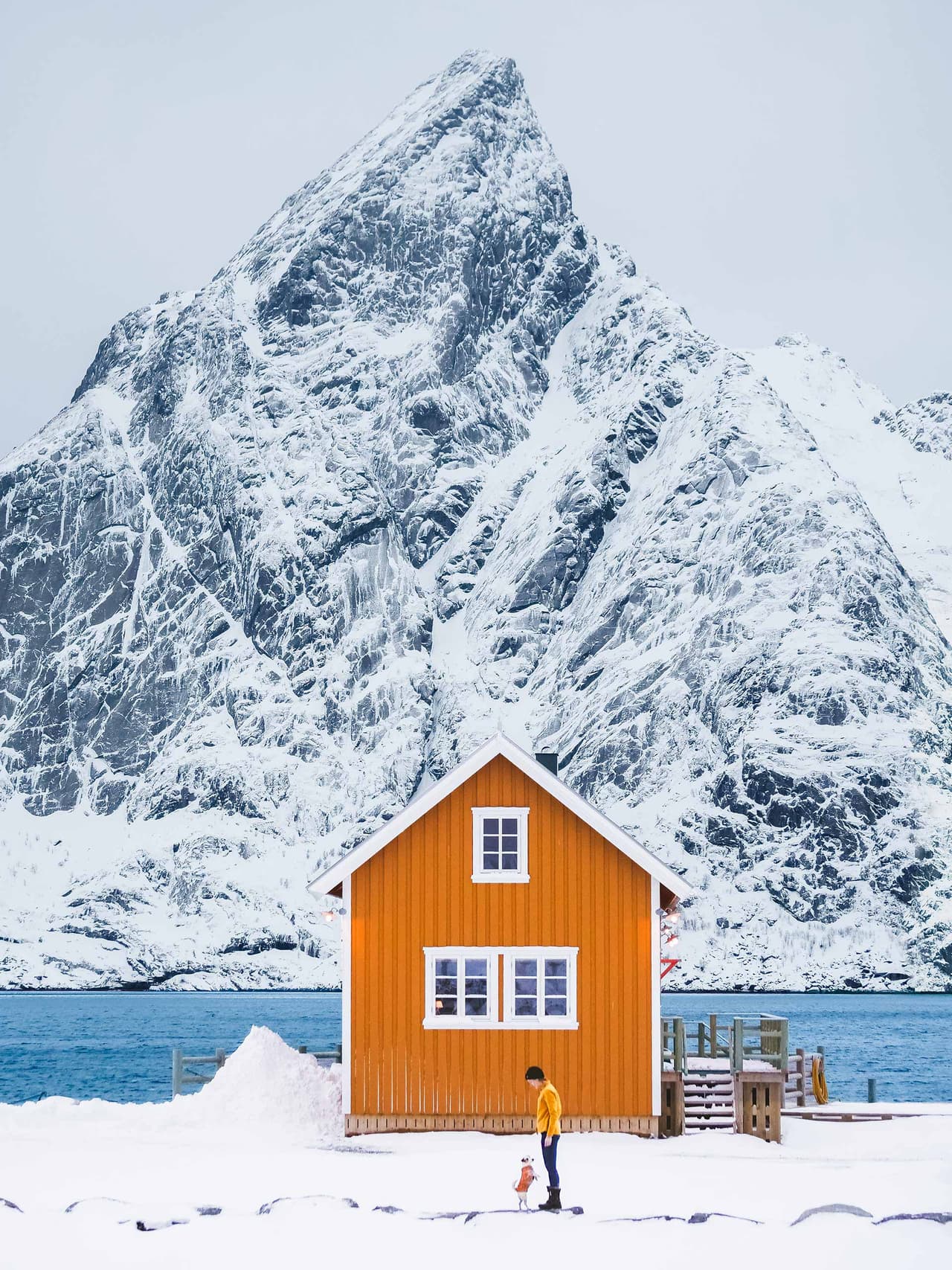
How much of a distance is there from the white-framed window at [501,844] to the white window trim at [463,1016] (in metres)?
1.56

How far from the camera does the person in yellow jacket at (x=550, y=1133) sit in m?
24.2

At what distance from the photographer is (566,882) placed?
3803 cm

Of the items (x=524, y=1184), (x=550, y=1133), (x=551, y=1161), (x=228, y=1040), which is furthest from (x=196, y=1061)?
(x=228, y=1040)

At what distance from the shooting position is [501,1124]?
36875 mm

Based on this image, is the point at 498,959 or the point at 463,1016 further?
the point at 498,959

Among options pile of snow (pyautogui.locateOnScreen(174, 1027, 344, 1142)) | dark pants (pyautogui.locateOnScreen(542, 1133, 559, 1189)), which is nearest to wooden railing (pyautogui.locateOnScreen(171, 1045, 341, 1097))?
pile of snow (pyautogui.locateOnScreen(174, 1027, 344, 1142))

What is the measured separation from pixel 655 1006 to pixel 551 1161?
43.9 ft

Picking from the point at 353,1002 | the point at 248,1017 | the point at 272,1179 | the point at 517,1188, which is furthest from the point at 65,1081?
the point at 248,1017

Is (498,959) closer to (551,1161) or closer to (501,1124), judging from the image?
(501,1124)

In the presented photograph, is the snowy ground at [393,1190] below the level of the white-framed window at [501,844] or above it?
below

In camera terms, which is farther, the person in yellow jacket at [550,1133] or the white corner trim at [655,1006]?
the white corner trim at [655,1006]

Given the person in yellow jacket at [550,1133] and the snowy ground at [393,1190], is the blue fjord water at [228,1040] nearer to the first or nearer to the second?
the snowy ground at [393,1190]

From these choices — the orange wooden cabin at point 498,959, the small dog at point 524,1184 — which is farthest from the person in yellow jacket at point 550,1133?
the orange wooden cabin at point 498,959

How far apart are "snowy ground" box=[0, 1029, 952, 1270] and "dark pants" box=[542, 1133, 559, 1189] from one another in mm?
629
